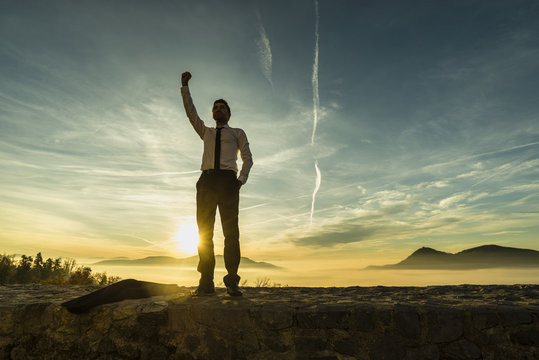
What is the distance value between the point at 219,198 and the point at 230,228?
43cm

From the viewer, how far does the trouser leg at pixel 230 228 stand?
4.06 m

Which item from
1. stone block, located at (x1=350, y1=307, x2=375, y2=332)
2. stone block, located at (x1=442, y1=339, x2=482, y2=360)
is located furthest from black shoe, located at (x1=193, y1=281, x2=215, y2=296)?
stone block, located at (x1=442, y1=339, x2=482, y2=360)

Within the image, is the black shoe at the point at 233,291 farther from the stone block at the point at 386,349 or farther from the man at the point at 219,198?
the stone block at the point at 386,349

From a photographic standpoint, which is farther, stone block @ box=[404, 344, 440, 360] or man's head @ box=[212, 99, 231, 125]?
man's head @ box=[212, 99, 231, 125]

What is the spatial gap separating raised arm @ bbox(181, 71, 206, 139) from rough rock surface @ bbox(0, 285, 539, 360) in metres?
2.34

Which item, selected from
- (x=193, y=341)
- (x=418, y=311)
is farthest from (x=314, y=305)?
(x=193, y=341)

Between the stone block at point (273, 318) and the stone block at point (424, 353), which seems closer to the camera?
the stone block at point (424, 353)

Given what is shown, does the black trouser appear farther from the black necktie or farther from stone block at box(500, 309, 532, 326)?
stone block at box(500, 309, 532, 326)

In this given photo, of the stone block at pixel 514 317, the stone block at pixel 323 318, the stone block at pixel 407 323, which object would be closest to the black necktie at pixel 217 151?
the stone block at pixel 323 318

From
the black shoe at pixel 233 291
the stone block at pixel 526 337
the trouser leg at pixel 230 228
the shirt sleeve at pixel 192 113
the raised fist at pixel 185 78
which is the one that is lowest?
the stone block at pixel 526 337

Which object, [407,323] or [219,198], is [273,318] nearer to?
[407,323]

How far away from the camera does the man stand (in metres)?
4.09

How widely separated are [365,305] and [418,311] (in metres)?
0.51

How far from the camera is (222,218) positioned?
416 centimetres
